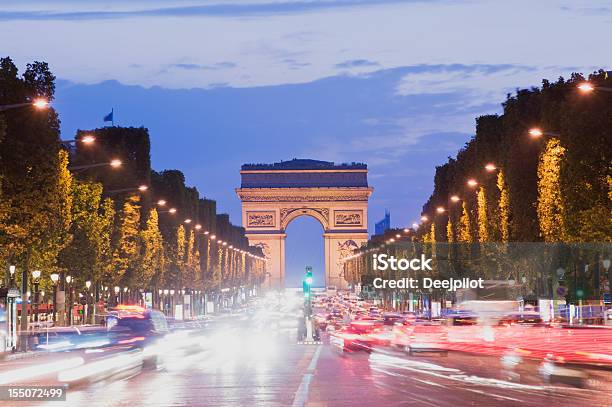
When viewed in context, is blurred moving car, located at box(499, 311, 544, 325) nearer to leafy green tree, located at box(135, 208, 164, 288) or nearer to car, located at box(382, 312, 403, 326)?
car, located at box(382, 312, 403, 326)

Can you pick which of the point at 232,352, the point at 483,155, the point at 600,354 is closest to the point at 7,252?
the point at 232,352

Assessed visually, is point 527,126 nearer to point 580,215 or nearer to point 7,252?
point 580,215

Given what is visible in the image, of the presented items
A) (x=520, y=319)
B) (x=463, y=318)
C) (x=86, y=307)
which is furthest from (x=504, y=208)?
(x=86, y=307)

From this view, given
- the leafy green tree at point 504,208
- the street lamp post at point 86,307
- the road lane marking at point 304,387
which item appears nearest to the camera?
the road lane marking at point 304,387

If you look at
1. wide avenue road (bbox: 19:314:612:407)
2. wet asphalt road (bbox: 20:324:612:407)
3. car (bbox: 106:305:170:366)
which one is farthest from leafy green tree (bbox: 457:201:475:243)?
car (bbox: 106:305:170:366)

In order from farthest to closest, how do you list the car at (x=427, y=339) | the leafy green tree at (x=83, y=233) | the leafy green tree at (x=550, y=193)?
the leafy green tree at (x=83, y=233) → the leafy green tree at (x=550, y=193) → the car at (x=427, y=339)

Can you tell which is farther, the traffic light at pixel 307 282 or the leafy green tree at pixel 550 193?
the traffic light at pixel 307 282

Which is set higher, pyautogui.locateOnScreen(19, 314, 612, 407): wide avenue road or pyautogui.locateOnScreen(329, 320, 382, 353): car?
pyautogui.locateOnScreen(329, 320, 382, 353): car

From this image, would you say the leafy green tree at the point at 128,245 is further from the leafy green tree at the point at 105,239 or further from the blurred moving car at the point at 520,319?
the blurred moving car at the point at 520,319

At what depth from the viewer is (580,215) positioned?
5622 centimetres

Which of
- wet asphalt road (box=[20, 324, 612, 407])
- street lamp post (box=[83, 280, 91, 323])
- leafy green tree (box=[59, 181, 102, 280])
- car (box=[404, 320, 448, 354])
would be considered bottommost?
wet asphalt road (box=[20, 324, 612, 407])

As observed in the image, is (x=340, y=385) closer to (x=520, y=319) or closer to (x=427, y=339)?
(x=427, y=339)

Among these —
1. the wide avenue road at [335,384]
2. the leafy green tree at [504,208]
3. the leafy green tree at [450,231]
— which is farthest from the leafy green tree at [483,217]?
the wide avenue road at [335,384]

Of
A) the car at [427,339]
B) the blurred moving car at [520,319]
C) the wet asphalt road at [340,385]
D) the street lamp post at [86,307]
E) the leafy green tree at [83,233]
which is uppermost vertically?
the leafy green tree at [83,233]
